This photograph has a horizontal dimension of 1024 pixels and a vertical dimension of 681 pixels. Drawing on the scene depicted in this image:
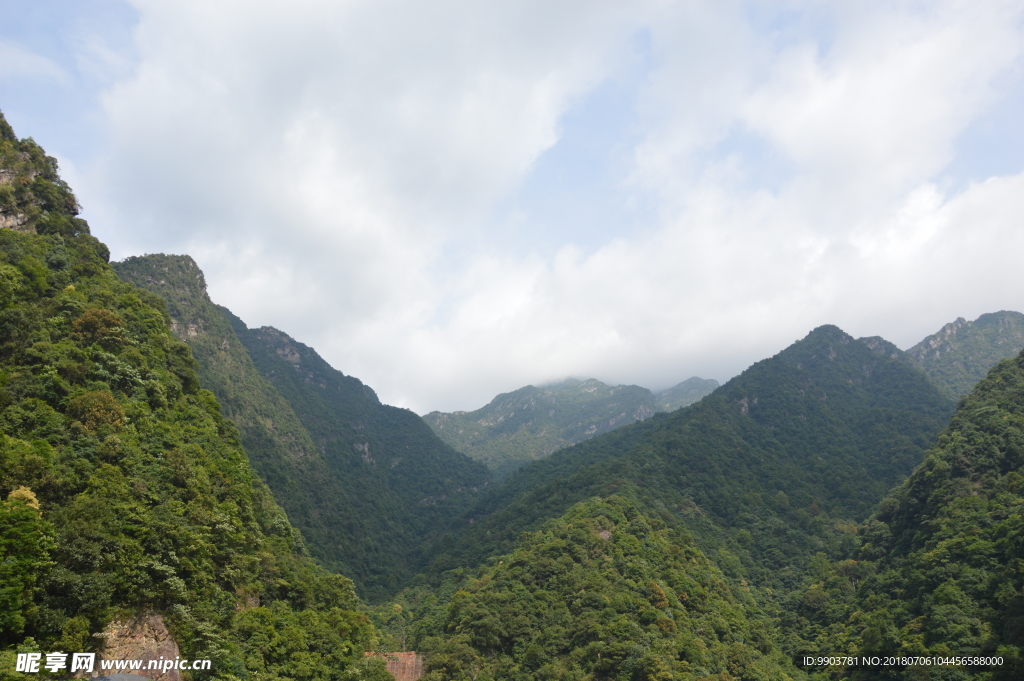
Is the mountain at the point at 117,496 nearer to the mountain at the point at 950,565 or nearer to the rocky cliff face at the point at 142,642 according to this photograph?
the rocky cliff face at the point at 142,642

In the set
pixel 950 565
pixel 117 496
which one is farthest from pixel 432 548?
pixel 117 496

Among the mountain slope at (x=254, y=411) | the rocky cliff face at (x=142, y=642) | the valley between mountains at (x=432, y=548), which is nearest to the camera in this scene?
the rocky cliff face at (x=142, y=642)

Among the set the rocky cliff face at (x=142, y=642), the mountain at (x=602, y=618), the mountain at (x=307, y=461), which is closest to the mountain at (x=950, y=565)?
the mountain at (x=602, y=618)

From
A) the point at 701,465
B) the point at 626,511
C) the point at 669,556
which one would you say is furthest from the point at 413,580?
the point at 701,465

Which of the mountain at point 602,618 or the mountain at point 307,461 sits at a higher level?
the mountain at point 307,461

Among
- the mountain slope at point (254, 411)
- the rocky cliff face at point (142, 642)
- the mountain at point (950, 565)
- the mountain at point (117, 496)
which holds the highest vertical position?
the mountain slope at point (254, 411)

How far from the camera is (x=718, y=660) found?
58.6 m

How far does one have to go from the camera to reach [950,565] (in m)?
56.3

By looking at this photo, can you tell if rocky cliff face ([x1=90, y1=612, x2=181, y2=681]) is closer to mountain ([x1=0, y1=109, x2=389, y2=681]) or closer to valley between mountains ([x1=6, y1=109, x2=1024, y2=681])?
mountain ([x1=0, y1=109, x2=389, y2=681])

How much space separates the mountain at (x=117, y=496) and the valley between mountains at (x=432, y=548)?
17 centimetres

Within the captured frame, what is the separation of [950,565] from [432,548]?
391ft

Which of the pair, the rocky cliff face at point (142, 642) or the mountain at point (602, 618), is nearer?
the rocky cliff face at point (142, 642)

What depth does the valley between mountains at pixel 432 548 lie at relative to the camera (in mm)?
29703

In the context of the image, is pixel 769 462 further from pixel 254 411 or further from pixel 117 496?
pixel 117 496
